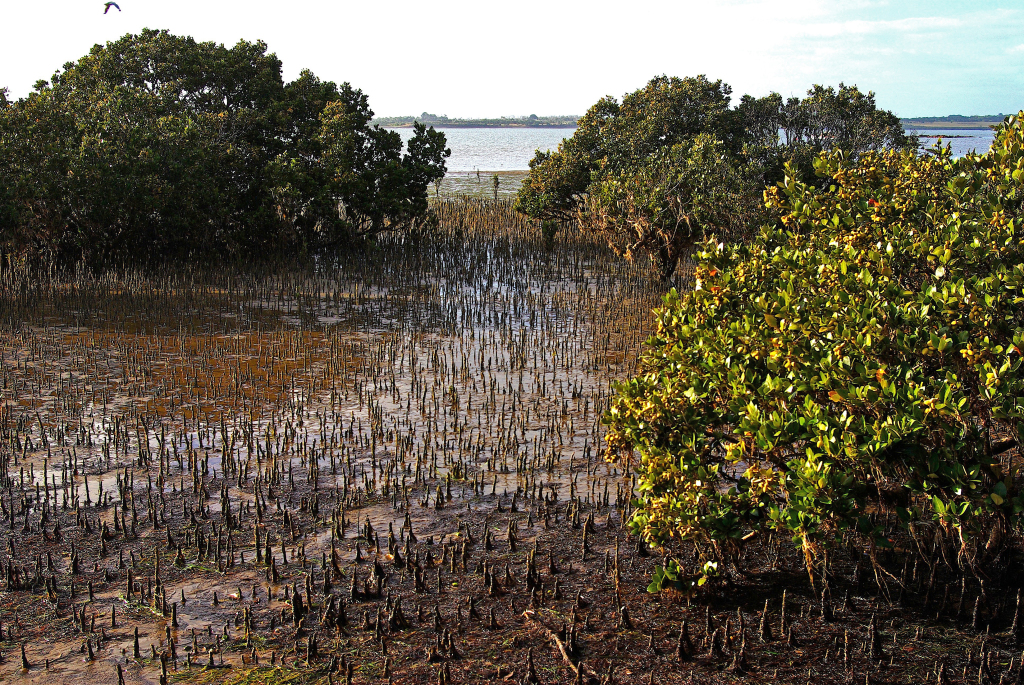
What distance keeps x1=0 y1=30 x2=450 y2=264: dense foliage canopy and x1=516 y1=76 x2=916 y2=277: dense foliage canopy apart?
310cm

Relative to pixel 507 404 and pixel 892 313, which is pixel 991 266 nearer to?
pixel 892 313

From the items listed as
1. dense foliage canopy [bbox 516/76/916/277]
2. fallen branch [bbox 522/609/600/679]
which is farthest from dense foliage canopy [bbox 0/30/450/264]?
fallen branch [bbox 522/609/600/679]

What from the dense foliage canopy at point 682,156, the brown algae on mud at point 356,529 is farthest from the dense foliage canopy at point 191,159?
the dense foliage canopy at point 682,156

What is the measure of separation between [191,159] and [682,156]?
8598 millimetres

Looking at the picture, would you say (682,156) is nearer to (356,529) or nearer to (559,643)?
(356,529)

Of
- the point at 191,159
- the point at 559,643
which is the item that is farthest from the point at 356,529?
the point at 191,159

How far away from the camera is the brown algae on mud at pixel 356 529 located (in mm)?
4418

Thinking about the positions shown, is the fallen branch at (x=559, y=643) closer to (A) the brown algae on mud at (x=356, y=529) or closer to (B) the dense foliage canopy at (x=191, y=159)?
(A) the brown algae on mud at (x=356, y=529)

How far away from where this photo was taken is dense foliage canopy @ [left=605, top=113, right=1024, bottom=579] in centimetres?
400

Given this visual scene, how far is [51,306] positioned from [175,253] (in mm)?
3350

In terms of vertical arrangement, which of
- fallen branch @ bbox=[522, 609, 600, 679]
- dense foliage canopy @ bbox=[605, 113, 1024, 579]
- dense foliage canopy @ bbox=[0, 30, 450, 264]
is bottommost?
fallen branch @ bbox=[522, 609, 600, 679]

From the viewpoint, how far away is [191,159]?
15.1 metres

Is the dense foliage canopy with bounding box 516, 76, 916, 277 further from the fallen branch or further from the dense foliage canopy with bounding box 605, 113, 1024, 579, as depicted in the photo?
the fallen branch

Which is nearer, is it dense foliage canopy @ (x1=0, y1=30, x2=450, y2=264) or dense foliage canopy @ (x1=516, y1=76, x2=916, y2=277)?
dense foliage canopy @ (x1=0, y1=30, x2=450, y2=264)
